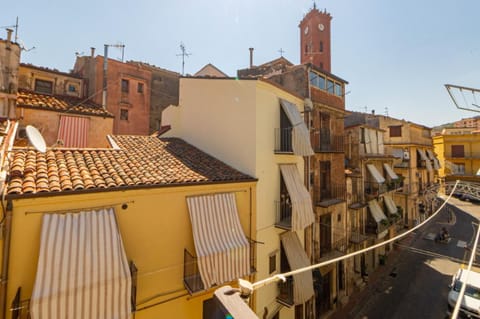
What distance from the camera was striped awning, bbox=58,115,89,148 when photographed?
12477 millimetres

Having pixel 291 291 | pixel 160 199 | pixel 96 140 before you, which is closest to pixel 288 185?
pixel 291 291

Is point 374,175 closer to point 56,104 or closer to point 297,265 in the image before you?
point 297,265

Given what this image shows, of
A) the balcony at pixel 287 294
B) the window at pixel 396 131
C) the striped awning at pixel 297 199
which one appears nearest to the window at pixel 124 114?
the striped awning at pixel 297 199

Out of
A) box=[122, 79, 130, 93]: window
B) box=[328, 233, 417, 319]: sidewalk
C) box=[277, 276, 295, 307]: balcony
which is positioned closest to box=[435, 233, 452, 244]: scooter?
box=[328, 233, 417, 319]: sidewalk

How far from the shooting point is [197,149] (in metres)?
11.1

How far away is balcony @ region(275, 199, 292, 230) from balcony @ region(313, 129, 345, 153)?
165 inches

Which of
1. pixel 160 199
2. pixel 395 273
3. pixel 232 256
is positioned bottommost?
pixel 395 273

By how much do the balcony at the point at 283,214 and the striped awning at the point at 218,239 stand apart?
2463mm

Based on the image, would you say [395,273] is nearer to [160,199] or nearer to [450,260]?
[450,260]

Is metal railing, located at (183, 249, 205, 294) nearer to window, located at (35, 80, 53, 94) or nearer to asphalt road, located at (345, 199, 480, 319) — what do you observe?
asphalt road, located at (345, 199, 480, 319)

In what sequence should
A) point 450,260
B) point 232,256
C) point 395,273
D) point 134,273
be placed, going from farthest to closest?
1. point 450,260
2. point 395,273
3. point 232,256
4. point 134,273

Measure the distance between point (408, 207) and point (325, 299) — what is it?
63.8 feet

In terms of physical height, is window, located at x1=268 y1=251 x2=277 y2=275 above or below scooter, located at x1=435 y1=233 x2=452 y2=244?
above

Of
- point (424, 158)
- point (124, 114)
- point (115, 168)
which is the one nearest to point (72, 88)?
point (124, 114)
